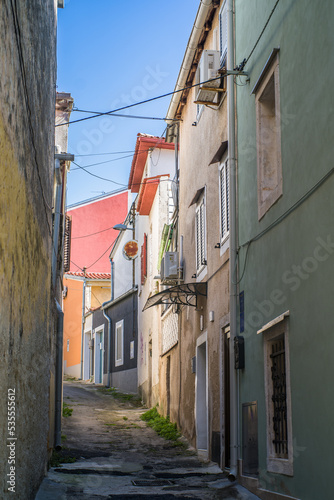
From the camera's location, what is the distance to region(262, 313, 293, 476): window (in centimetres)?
676

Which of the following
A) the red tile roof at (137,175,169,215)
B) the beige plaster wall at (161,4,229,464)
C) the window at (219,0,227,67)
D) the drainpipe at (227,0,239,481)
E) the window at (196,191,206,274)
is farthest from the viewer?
the red tile roof at (137,175,169,215)

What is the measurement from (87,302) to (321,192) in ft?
89.2

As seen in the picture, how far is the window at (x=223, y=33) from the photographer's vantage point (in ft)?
35.4

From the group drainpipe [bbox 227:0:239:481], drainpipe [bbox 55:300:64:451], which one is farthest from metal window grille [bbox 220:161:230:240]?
drainpipe [bbox 55:300:64:451]

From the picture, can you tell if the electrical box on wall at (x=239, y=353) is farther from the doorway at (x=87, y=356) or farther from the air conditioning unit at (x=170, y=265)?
the doorway at (x=87, y=356)

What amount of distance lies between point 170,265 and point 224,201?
438 centimetres

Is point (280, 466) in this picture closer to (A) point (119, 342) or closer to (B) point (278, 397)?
(B) point (278, 397)

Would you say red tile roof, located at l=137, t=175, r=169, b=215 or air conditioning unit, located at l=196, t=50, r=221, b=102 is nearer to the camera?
air conditioning unit, located at l=196, t=50, r=221, b=102

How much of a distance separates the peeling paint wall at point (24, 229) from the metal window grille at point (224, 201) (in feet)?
10.5

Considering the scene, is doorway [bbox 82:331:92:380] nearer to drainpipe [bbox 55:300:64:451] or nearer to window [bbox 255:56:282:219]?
drainpipe [bbox 55:300:64:451]

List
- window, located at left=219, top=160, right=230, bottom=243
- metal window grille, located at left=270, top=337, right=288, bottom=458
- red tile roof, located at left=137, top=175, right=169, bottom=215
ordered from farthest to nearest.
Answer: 1. red tile roof, located at left=137, top=175, right=169, bottom=215
2. window, located at left=219, top=160, right=230, bottom=243
3. metal window grille, located at left=270, top=337, right=288, bottom=458

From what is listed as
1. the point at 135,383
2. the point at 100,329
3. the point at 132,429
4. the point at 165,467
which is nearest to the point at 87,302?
the point at 100,329

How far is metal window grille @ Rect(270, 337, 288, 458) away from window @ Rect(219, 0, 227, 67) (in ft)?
18.2

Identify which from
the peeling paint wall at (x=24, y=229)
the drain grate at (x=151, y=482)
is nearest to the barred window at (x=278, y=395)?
the drain grate at (x=151, y=482)
